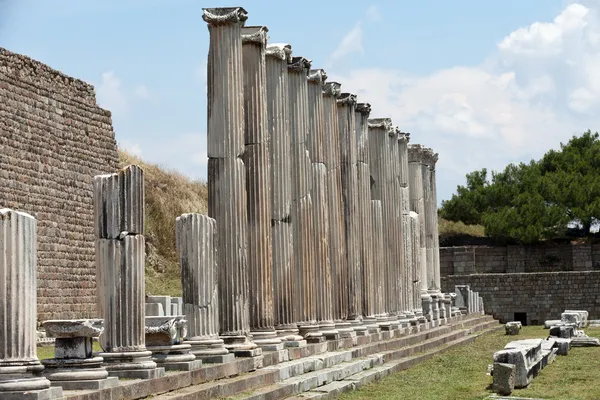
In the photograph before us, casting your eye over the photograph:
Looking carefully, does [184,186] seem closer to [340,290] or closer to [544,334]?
[544,334]

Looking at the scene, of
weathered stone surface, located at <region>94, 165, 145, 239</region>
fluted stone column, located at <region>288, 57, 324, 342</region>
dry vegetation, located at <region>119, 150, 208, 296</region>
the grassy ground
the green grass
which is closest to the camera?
weathered stone surface, located at <region>94, 165, 145, 239</region>

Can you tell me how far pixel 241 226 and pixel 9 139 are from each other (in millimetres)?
12546

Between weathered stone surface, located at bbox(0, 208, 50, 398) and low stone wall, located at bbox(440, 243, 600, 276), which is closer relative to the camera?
weathered stone surface, located at bbox(0, 208, 50, 398)

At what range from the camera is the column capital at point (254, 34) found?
49.7 ft

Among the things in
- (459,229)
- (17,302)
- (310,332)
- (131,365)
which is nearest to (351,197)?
(310,332)

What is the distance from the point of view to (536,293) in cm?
4559

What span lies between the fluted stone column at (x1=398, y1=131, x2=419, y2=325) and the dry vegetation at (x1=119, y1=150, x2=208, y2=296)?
963cm

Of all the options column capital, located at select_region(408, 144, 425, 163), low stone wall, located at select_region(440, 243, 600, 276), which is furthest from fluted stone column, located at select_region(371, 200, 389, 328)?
low stone wall, located at select_region(440, 243, 600, 276)

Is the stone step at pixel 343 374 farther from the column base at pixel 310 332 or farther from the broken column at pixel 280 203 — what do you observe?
the broken column at pixel 280 203

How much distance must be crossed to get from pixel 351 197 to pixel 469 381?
6199mm

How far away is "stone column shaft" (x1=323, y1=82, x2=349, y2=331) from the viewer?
19688 mm

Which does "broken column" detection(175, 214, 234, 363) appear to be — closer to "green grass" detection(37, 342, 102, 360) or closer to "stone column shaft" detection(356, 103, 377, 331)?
"green grass" detection(37, 342, 102, 360)

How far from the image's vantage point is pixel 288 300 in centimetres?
1625

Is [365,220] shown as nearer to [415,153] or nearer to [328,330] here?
[328,330]
